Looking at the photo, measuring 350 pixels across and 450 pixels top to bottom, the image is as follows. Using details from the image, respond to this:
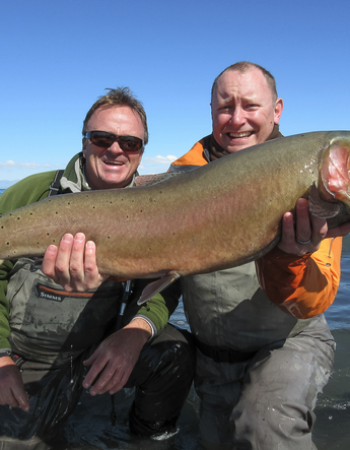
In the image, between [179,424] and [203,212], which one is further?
[179,424]

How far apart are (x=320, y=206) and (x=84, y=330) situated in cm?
252

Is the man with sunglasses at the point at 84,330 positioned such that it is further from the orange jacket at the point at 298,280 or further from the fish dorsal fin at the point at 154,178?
the orange jacket at the point at 298,280

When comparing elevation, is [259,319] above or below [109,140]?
below

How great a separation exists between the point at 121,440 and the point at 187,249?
216 centimetres

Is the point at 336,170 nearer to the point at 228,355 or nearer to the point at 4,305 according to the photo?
the point at 228,355

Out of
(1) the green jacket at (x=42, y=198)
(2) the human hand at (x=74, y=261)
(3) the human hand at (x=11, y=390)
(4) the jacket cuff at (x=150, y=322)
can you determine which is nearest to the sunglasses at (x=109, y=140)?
(1) the green jacket at (x=42, y=198)

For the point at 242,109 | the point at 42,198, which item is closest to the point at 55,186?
the point at 42,198

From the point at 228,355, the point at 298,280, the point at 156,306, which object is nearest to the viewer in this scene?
the point at 298,280

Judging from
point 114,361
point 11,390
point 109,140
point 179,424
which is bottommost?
point 179,424

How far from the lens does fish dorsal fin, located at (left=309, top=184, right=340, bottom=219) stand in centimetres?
226

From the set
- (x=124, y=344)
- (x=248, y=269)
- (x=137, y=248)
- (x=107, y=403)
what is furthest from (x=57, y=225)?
(x=107, y=403)

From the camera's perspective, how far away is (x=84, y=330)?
3.73 m

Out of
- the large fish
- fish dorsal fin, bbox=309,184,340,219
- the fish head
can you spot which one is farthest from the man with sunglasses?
the fish head

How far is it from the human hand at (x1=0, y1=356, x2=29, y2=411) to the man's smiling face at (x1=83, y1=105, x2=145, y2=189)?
184cm
